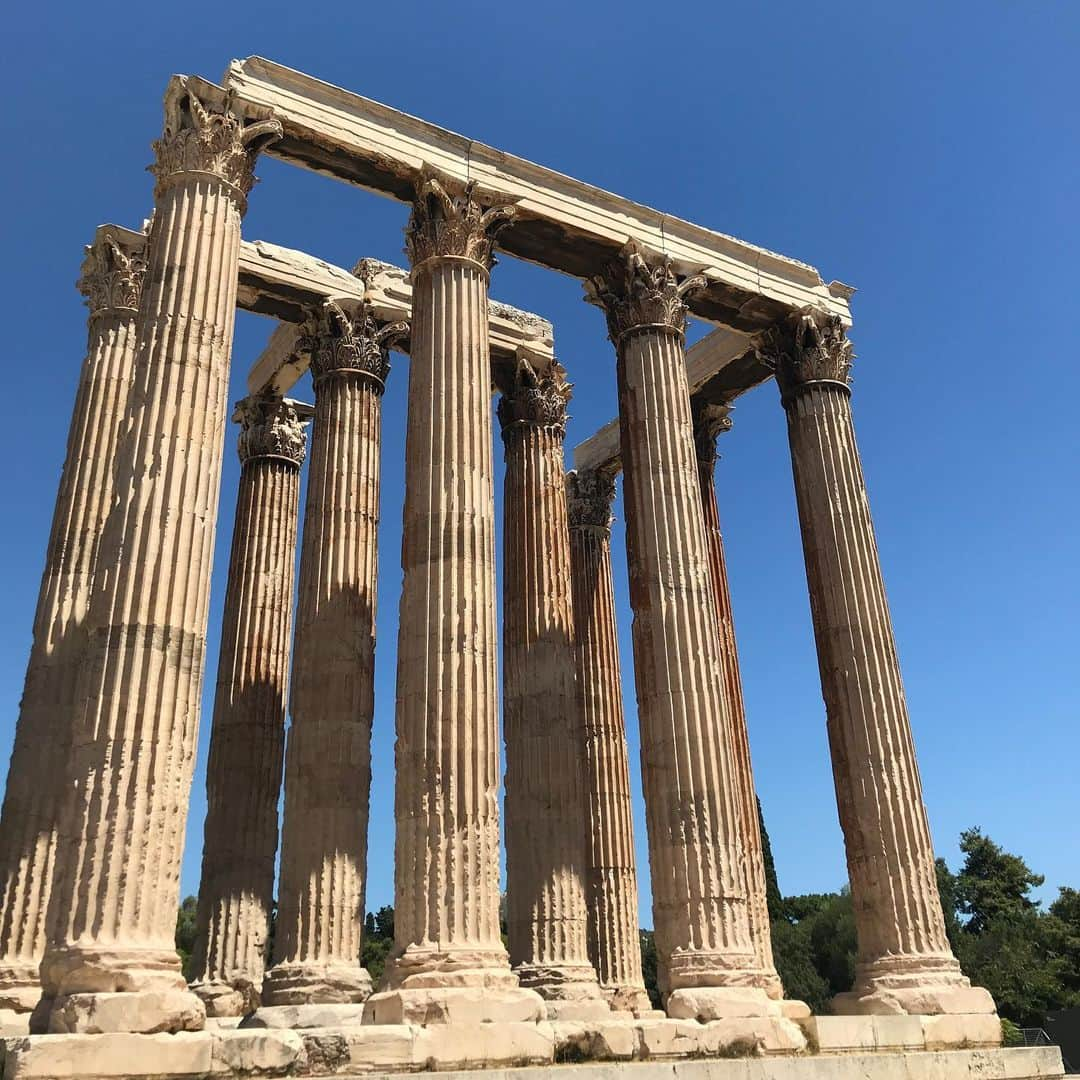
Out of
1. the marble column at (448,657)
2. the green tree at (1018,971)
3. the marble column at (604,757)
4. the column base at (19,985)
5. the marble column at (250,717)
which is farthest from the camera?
the green tree at (1018,971)

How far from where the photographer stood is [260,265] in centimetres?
2866

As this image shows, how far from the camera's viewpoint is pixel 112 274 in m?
25.9

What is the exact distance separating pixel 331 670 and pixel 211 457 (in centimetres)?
703

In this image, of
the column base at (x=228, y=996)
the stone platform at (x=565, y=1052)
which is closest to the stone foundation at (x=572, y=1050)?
the stone platform at (x=565, y=1052)

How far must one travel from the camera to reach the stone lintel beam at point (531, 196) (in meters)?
24.1

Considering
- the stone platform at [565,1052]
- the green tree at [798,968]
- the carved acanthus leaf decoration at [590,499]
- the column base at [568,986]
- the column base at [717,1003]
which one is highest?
the carved acanthus leaf decoration at [590,499]

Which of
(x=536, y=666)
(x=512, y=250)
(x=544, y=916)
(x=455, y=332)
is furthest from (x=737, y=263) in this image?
(x=544, y=916)

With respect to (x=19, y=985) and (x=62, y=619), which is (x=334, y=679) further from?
(x=19, y=985)

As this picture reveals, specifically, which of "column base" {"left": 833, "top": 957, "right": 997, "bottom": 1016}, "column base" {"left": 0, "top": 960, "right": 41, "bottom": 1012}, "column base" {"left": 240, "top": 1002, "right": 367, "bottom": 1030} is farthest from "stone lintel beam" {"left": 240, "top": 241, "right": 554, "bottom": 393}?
"column base" {"left": 833, "top": 957, "right": 997, "bottom": 1016}

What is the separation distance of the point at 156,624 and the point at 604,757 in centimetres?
1692

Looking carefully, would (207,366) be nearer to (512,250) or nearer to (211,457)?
(211,457)

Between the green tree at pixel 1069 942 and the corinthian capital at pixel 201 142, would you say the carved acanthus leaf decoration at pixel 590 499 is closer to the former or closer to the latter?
the corinthian capital at pixel 201 142

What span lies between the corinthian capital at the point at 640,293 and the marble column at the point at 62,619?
11.7 meters

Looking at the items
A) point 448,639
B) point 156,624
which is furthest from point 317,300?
point 156,624
